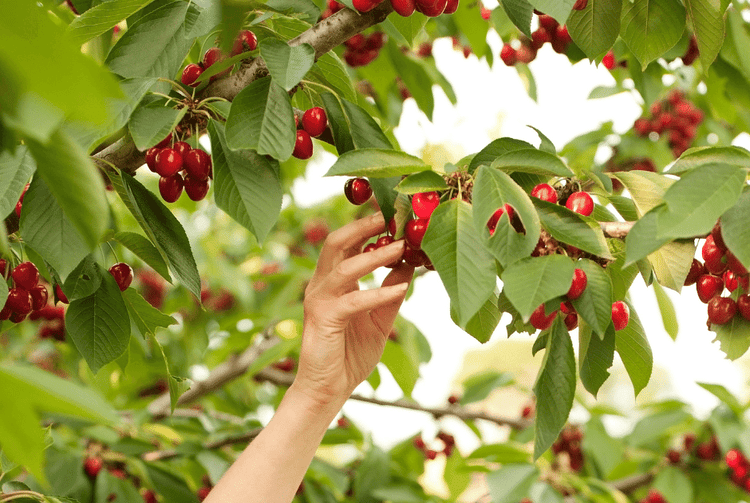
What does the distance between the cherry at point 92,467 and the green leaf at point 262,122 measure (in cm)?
142

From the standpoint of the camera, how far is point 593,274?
0.85 m

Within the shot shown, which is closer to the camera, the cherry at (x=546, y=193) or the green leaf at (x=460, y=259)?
the green leaf at (x=460, y=259)

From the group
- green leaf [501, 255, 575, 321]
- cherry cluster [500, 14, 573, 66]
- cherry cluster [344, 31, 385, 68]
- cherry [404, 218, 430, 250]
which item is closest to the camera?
green leaf [501, 255, 575, 321]

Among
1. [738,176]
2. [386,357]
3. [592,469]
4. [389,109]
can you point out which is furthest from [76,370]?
[738,176]

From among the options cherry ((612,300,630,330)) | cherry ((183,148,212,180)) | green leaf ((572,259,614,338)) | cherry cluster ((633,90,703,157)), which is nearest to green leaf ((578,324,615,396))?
cherry ((612,300,630,330))

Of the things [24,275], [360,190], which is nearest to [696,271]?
[360,190]

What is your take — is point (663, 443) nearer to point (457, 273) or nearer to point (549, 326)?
point (549, 326)

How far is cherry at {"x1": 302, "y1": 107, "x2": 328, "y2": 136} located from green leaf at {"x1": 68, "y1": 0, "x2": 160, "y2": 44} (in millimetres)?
304

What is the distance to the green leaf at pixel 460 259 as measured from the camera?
2.62 ft

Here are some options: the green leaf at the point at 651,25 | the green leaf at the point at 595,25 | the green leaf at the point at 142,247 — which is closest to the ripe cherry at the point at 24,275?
the green leaf at the point at 142,247

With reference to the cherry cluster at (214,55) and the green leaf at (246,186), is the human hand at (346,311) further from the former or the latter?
the cherry cluster at (214,55)

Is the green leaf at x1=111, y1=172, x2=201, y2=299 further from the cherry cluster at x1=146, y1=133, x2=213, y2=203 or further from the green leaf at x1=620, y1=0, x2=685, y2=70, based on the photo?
the green leaf at x1=620, y1=0, x2=685, y2=70

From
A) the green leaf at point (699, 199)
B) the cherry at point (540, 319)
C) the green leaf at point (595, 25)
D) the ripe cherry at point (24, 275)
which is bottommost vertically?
the cherry at point (540, 319)

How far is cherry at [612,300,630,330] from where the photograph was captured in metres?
0.97
